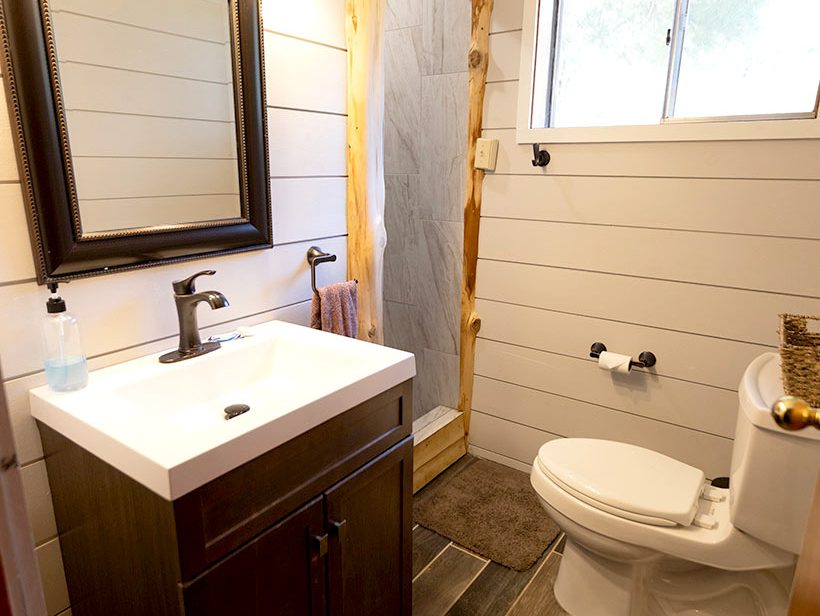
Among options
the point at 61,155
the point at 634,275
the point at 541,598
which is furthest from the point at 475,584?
the point at 61,155

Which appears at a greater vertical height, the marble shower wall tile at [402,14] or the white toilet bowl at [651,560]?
the marble shower wall tile at [402,14]

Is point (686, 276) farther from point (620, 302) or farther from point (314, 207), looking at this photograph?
point (314, 207)

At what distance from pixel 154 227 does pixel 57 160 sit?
0.25 metres

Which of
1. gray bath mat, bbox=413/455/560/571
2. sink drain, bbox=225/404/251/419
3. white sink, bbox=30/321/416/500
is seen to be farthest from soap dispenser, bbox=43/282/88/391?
gray bath mat, bbox=413/455/560/571

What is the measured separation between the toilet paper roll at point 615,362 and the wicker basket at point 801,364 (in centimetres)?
68

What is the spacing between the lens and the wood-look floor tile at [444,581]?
1.76m

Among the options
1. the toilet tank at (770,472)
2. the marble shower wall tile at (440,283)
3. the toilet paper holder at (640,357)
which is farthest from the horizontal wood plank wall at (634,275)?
the toilet tank at (770,472)

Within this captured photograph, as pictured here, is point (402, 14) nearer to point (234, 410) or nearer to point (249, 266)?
point (249, 266)

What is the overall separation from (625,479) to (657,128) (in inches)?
44.4

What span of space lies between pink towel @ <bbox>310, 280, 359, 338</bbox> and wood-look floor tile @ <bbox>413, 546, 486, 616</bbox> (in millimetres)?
859

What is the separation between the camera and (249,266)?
1.62m

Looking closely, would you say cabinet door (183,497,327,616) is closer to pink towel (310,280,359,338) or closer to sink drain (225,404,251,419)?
sink drain (225,404,251,419)

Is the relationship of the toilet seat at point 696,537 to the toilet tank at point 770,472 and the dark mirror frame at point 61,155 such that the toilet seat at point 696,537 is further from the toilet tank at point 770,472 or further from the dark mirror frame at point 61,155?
the dark mirror frame at point 61,155

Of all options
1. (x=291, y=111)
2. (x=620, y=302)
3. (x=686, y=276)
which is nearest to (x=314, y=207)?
(x=291, y=111)
